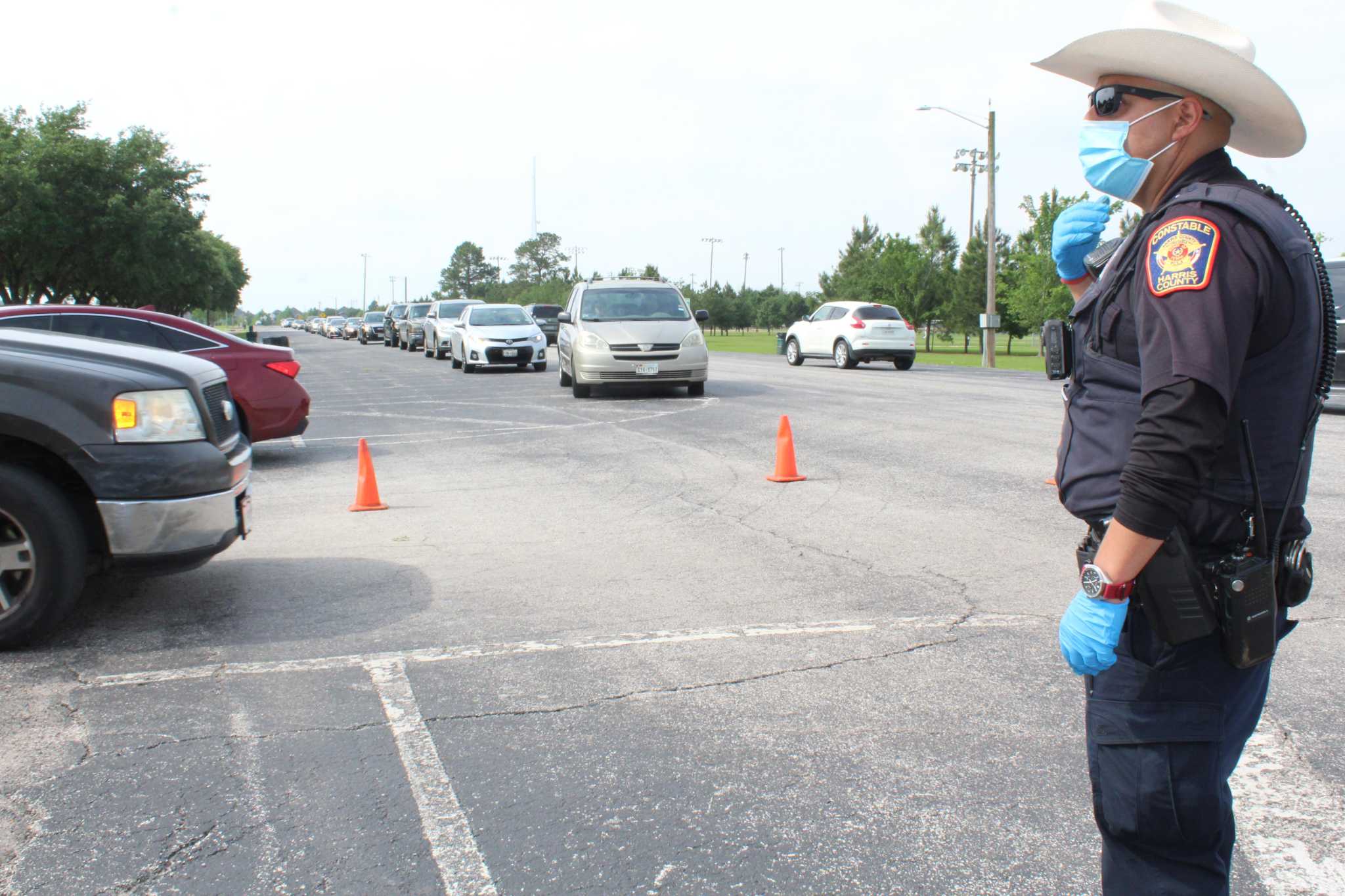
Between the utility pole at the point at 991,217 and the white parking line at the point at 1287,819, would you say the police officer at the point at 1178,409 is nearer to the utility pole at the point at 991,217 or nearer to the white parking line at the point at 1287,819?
the white parking line at the point at 1287,819

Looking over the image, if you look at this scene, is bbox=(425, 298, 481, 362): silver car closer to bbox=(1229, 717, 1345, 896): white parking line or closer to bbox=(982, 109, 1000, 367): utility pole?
bbox=(982, 109, 1000, 367): utility pole

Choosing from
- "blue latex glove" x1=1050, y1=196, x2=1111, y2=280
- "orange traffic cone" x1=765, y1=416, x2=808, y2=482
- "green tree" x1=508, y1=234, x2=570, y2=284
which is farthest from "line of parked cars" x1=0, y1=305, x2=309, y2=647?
"green tree" x1=508, y1=234, x2=570, y2=284

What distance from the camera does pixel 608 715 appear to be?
396 cm

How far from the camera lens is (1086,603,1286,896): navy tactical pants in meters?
2.02

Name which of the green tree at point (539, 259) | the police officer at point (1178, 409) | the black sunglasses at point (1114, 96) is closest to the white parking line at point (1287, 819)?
the police officer at point (1178, 409)

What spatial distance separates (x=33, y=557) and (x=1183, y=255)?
14.8ft

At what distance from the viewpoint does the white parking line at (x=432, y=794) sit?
9.39 ft

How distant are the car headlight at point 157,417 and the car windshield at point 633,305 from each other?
12617 mm

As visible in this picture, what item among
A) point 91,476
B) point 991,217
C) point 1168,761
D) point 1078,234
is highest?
point 991,217

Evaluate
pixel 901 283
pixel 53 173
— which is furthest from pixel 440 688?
pixel 901 283

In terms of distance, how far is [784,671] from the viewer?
4.43 metres

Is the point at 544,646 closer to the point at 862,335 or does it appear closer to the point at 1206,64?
the point at 1206,64

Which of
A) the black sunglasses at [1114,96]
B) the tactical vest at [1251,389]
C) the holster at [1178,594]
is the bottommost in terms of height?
the holster at [1178,594]

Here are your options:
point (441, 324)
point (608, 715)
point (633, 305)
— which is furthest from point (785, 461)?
point (441, 324)
